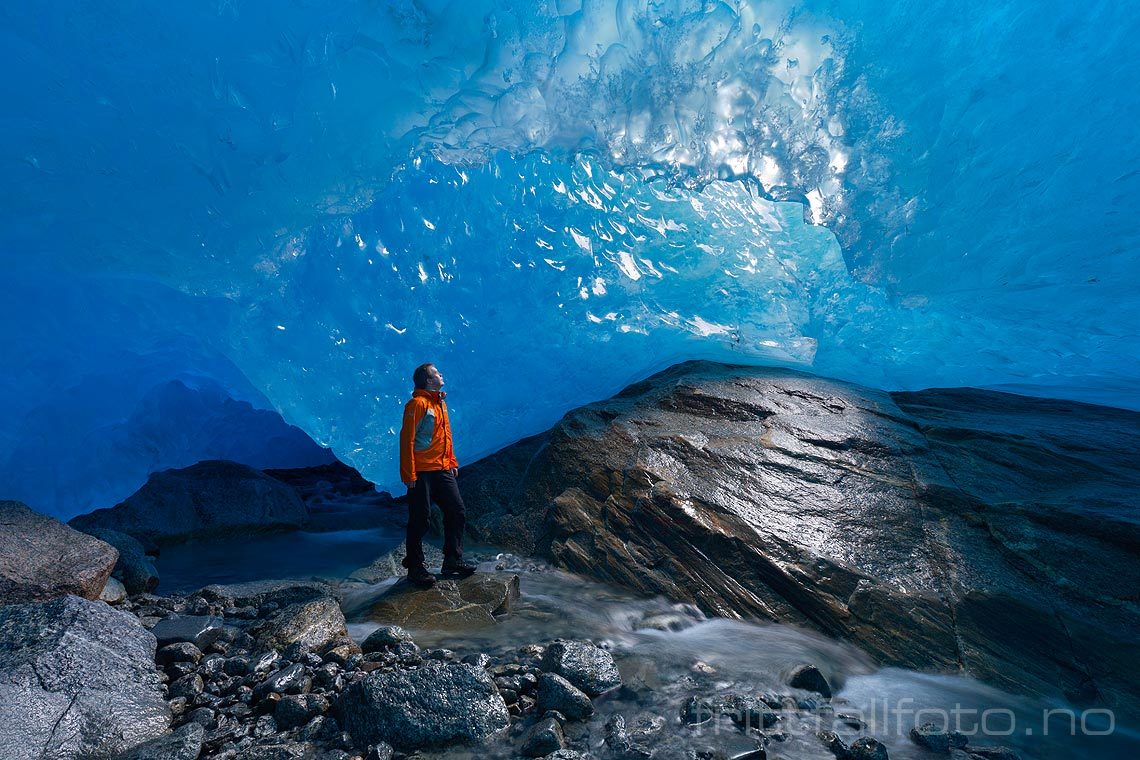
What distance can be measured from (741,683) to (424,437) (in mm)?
2587

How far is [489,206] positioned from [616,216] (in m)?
1.42

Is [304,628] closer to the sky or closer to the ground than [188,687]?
closer to the sky

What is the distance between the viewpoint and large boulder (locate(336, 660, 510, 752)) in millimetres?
2406

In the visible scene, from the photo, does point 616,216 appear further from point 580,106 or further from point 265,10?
point 265,10

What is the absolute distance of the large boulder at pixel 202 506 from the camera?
23.1ft

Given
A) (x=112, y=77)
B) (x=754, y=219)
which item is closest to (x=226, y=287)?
(x=112, y=77)

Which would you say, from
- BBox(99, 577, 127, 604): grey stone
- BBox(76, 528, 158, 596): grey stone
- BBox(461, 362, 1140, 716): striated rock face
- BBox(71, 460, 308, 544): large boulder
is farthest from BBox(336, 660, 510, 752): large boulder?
BBox(71, 460, 308, 544): large boulder

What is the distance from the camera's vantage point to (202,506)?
748 centimetres

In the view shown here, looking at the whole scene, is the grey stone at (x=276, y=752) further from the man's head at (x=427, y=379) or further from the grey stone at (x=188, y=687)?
the man's head at (x=427, y=379)

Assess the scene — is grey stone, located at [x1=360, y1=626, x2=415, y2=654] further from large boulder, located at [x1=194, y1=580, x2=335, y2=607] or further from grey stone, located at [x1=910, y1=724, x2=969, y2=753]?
grey stone, located at [x1=910, y1=724, x2=969, y2=753]

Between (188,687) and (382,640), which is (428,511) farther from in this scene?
(188,687)

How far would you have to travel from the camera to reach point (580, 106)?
19.5 feet

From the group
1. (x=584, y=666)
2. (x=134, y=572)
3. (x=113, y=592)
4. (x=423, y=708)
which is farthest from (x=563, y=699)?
(x=134, y=572)

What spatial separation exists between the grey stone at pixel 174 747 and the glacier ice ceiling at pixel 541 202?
457 centimetres
